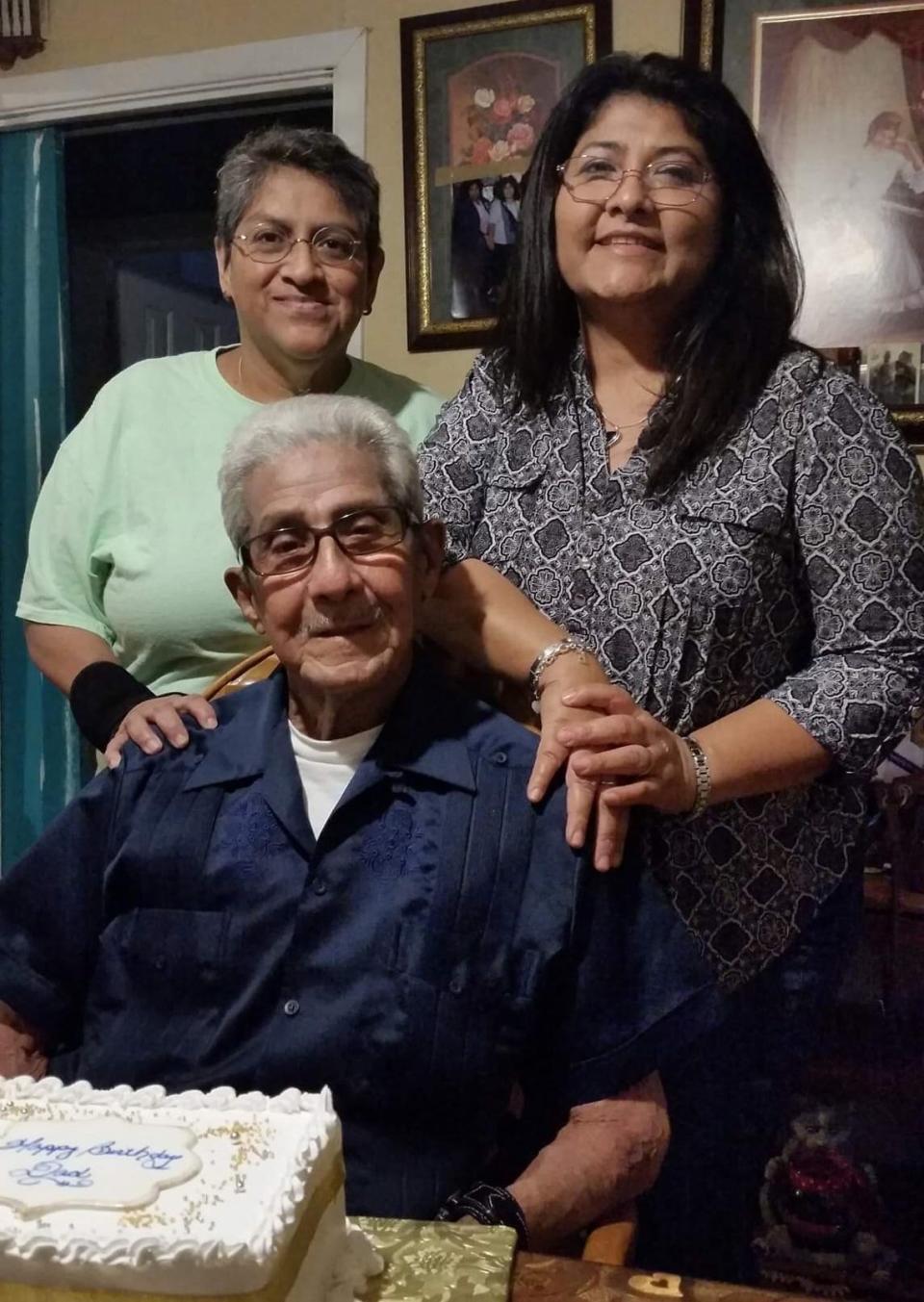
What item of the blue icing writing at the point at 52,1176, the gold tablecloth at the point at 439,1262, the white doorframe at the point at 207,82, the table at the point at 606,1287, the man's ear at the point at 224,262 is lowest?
the table at the point at 606,1287

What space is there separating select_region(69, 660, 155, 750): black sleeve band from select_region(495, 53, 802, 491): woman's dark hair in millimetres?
629

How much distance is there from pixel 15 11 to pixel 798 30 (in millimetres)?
1723

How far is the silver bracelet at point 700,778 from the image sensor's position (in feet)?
4.05

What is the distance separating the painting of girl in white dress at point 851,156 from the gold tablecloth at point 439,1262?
172 cm

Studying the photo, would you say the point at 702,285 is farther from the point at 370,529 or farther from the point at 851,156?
the point at 851,156

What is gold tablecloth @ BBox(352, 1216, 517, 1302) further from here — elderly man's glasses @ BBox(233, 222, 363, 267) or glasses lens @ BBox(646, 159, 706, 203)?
elderly man's glasses @ BBox(233, 222, 363, 267)

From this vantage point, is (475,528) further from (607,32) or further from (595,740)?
(607,32)

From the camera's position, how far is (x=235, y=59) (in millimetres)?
2605

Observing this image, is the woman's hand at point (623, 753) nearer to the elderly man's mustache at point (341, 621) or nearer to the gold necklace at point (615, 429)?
the elderly man's mustache at point (341, 621)

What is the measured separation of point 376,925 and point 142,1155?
42 cm

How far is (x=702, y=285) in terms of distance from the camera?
142 cm

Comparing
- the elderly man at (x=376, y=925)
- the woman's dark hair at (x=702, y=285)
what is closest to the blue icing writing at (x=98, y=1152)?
the elderly man at (x=376, y=925)

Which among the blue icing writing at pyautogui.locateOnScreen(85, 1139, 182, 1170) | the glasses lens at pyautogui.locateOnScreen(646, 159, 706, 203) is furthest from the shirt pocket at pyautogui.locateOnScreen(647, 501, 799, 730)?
the blue icing writing at pyautogui.locateOnScreen(85, 1139, 182, 1170)

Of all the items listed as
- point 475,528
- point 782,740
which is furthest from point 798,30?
point 782,740
